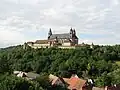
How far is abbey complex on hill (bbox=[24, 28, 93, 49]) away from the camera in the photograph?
5315 inches

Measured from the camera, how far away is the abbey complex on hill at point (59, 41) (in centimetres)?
13500

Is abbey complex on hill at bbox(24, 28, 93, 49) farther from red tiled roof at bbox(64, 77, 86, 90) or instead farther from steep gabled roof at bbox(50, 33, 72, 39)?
red tiled roof at bbox(64, 77, 86, 90)

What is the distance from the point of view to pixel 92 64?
101 m

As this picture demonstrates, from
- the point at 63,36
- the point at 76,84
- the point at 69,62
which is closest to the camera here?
the point at 76,84

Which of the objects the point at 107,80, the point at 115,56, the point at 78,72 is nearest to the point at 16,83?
the point at 107,80

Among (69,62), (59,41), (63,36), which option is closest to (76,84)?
(69,62)

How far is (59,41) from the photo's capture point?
465ft

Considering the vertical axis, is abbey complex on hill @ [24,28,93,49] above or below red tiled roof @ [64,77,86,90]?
above

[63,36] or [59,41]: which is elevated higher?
[63,36]

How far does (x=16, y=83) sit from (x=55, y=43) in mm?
92354

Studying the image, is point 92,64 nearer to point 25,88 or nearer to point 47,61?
point 47,61

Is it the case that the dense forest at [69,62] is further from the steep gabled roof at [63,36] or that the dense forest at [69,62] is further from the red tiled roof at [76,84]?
the steep gabled roof at [63,36]

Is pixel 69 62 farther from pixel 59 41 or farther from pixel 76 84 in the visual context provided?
pixel 59 41

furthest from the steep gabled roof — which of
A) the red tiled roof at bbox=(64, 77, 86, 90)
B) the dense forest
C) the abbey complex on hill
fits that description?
the red tiled roof at bbox=(64, 77, 86, 90)
